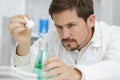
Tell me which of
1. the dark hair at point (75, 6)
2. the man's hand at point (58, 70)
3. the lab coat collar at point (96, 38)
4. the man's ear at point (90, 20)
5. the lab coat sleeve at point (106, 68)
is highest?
the dark hair at point (75, 6)

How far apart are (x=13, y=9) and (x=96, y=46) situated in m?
0.66

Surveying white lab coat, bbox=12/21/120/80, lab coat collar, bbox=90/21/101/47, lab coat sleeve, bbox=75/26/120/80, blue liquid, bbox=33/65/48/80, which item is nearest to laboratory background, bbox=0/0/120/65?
white lab coat, bbox=12/21/120/80

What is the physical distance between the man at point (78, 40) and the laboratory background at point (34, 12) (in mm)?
178

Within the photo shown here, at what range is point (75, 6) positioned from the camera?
1.11 meters

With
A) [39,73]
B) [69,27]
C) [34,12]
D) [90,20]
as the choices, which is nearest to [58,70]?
[39,73]

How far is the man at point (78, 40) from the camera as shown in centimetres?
85

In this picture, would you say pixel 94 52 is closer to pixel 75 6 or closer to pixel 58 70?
pixel 75 6

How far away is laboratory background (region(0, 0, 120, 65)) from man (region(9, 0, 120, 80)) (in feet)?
0.58

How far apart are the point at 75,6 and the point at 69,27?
115 mm

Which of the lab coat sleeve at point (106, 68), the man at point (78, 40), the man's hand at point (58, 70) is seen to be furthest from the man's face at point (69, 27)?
the man's hand at point (58, 70)

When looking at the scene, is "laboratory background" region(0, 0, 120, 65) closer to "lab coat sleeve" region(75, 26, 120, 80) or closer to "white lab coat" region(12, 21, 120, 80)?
"white lab coat" region(12, 21, 120, 80)

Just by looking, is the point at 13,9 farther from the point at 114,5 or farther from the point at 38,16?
the point at 114,5

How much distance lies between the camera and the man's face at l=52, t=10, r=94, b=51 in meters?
1.06

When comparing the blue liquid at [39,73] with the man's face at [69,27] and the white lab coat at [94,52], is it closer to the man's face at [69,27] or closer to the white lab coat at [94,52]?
the white lab coat at [94,52]
